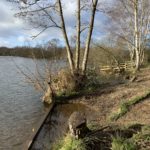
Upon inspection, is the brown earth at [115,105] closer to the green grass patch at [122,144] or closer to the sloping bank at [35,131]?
the sloping bank at [35,131]

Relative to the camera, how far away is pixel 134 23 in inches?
1441

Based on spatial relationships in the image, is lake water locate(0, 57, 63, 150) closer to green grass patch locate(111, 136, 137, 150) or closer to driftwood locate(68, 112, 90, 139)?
driftwood locate(68, 112, 90, 139)

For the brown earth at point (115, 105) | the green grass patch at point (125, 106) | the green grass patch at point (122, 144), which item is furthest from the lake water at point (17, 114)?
the green grass patch at point (122, 144)

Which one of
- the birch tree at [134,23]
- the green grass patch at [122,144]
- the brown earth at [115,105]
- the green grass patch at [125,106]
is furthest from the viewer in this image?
the birch tree at [134,23]

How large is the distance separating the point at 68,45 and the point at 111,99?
5.20m

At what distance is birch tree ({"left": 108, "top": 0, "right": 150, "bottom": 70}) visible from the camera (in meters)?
32.3

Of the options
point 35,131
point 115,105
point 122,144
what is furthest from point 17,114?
point 122,144

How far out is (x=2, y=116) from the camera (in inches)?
568

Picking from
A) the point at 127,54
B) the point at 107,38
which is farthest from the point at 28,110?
the point at 127,54

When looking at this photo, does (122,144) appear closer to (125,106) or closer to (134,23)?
(125,106)

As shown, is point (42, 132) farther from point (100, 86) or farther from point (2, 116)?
point (100, 86)

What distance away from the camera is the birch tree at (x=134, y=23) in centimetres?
3230

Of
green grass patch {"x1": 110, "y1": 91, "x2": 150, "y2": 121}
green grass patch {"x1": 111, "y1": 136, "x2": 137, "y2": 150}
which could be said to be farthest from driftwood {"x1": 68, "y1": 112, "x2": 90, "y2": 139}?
green grass patch {"x1": 110, "y1": 91, "x2": 150, "y2": 121}

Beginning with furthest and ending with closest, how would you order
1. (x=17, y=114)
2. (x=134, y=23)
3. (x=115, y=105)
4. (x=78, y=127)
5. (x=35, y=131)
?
1. (x=134, y=23)
2. (x=17, y=114)
3. (x=115, y=105)
4. (x=35, y=131)
5. (x=78, y=127)
